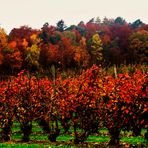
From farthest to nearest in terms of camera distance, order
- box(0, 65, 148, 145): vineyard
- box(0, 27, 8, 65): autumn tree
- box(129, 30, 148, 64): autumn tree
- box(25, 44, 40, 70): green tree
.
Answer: box(0, 27, 8, 65): autumn tree, box(25, 44, 40, 70): green tree, box(129, 30, 148, 64): autumn tree, box(0, 65, 148, 145): vineyard

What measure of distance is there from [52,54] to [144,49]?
27.8 meters

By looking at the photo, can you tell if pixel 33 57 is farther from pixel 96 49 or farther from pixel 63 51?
pixel 96 49

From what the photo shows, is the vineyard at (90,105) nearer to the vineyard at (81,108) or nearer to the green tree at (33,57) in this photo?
the vineyard at (81,108)


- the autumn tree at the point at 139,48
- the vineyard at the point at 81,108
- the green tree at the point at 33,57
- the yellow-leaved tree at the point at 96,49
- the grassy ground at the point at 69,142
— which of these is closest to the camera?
the grassy ground at the point at 69,142

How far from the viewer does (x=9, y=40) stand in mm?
146250

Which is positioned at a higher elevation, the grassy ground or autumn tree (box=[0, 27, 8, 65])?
autumn tree (box=[0, 27, 8, 65])

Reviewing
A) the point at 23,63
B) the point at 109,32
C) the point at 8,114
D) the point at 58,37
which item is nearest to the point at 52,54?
the point at 23,63

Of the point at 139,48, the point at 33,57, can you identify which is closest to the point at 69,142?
the point at 139,48

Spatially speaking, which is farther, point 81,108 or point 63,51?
point 63,51

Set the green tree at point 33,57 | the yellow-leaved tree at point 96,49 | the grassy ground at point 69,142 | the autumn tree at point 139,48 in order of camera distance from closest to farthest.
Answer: the grassy ground at point 69,142
the autumn tree at point 139,48
the green tree at point 33,57
the yellow-leaved tree at point 96,49

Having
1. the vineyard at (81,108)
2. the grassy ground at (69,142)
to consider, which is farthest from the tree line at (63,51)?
the grassy ground at (69,142)

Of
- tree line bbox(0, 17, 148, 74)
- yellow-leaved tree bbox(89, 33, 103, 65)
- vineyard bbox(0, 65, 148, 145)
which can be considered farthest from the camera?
yellow-leaved tree bbox(89, 33, 103, 65)

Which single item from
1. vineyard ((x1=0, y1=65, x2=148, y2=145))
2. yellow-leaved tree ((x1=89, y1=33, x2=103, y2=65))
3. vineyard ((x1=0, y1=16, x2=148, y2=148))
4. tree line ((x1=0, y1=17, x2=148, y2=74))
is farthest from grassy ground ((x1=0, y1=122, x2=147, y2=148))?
yellow-leaved tree ((x1=89, y1=33, x2=103, y2=65))

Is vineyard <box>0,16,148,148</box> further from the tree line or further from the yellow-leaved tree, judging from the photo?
the yellow-leaved tree
